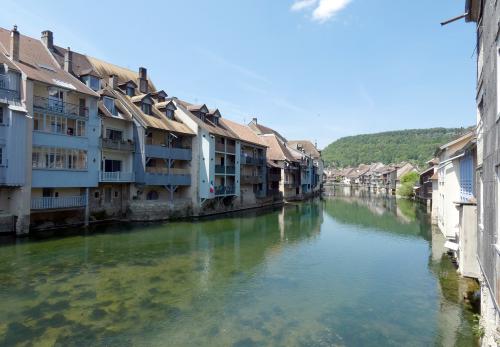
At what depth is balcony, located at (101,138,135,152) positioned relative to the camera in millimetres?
29938

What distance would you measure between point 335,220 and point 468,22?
104 feet

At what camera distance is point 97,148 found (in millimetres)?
Answer: 29453

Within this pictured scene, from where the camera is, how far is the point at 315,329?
11289 mm

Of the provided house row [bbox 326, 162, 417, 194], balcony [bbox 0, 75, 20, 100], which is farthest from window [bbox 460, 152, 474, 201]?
house row [bbox 326, 162, 417, 194]

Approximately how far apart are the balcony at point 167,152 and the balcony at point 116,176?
270 cm

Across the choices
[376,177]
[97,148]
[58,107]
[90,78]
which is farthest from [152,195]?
[376,177]

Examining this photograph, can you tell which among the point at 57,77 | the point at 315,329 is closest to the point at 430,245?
the point at 315,329

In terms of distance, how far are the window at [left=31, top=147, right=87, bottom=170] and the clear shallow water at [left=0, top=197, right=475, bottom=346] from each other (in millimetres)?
5704

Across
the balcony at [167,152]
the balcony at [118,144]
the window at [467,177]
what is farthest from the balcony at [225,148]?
the window at [467,177]

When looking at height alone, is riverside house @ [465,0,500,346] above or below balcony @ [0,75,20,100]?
below

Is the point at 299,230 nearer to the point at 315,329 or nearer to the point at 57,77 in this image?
the point at 315,329

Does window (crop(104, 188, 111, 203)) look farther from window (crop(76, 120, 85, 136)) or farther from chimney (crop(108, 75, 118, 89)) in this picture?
chimney (crop(108, 75, 118, 89))

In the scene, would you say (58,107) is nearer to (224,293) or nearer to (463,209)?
(224,293)

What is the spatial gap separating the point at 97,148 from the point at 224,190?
16698 mm
